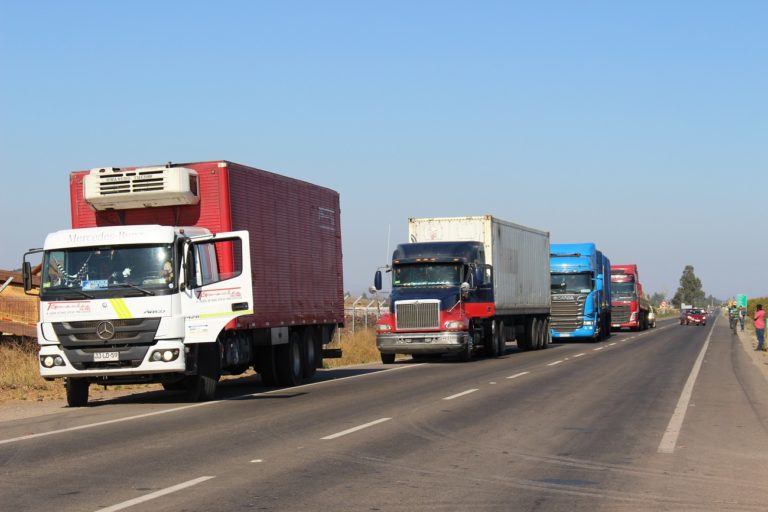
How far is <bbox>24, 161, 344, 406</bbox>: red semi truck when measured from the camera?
1709 cm

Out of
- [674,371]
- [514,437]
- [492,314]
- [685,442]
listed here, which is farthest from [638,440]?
[492,314]

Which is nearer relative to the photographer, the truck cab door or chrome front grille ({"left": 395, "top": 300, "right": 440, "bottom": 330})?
the truck cab door

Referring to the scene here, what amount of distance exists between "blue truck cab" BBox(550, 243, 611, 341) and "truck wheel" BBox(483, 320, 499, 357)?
13.0m

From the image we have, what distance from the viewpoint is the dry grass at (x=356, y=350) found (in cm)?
3250

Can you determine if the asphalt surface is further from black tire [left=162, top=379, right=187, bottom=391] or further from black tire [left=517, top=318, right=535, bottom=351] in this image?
black tire [left=517, top=318, right=535, bottom=351]

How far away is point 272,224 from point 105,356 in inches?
188

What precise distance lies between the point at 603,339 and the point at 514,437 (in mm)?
39958

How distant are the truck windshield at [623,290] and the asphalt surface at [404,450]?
1697 inches

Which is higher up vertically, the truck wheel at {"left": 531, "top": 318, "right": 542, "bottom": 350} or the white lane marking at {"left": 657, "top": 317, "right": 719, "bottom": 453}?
the truck wheel at {"left": 531, "top": 318, "right": 542, "bottom": 350}

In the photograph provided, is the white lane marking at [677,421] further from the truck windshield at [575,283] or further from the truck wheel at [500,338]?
the truck windshield at [575,283]

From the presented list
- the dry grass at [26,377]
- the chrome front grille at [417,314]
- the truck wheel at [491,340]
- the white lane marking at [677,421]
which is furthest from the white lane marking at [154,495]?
the truck wheel at [491,340]

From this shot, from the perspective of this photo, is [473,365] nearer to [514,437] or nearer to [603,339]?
[514,437]

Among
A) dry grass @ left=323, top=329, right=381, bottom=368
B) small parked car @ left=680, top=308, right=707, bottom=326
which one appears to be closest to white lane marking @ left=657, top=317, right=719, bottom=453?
dry grass @ left=323, top=329, right=381, bottom=368

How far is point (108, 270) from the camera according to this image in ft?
56.6
